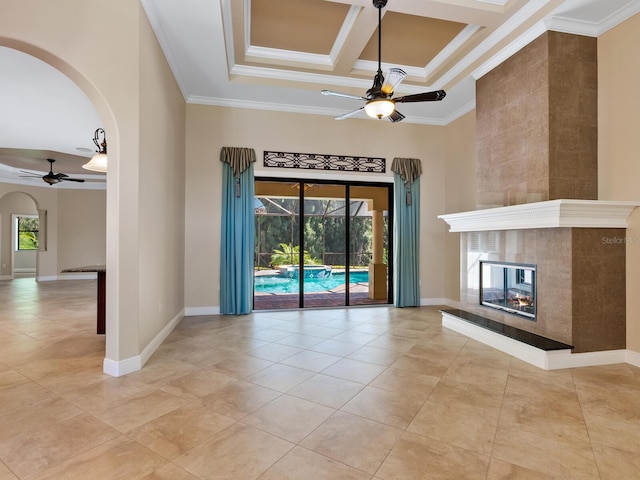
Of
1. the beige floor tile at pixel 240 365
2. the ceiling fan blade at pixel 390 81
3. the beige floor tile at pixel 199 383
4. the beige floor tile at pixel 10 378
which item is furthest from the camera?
the ceiling fan blade at pixel 390 81

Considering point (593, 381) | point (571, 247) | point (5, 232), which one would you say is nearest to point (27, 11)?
point (571, 247)

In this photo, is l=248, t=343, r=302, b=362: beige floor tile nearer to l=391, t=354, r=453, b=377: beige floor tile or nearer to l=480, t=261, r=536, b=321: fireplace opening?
l=391, t=354, r=453, b=377: beige floor tile

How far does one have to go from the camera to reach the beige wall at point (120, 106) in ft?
8.76

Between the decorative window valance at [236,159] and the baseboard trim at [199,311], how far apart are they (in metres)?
1.94

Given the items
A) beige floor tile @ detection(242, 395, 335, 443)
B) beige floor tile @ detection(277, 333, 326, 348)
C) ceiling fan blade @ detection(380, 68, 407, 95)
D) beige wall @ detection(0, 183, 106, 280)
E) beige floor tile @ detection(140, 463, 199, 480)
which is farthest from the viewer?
beige wall @ detection(0, 183, 106, 280)

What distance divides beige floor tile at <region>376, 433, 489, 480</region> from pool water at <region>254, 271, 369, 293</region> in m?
4.32

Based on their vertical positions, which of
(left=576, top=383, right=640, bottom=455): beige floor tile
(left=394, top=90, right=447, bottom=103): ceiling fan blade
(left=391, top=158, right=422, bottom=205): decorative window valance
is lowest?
(left=576, top=383, right=640, bottom=455): beige floor tile

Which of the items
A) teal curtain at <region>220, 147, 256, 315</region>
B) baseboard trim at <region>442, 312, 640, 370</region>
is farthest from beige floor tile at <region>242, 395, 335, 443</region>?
teal curtain at <region>220, 147, 256, 315</region>

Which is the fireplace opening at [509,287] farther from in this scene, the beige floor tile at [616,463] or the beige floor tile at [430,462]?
the beige floor tile at [430,462]

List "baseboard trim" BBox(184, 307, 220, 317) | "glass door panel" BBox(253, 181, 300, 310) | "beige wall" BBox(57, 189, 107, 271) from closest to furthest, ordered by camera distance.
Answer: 1. "baseboard trim" BBox(184, 307, 220, 317)
2. "glass door panel" BBox(253, 181, 300, 310)
3. "beige wall" BBox(57, 189, 107, 271)

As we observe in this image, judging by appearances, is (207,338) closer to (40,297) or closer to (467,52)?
(467,52)

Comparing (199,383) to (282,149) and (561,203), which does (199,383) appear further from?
(282,149)

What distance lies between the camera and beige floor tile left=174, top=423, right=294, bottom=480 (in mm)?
1809

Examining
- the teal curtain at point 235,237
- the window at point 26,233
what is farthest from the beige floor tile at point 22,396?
the window at point 26,233
